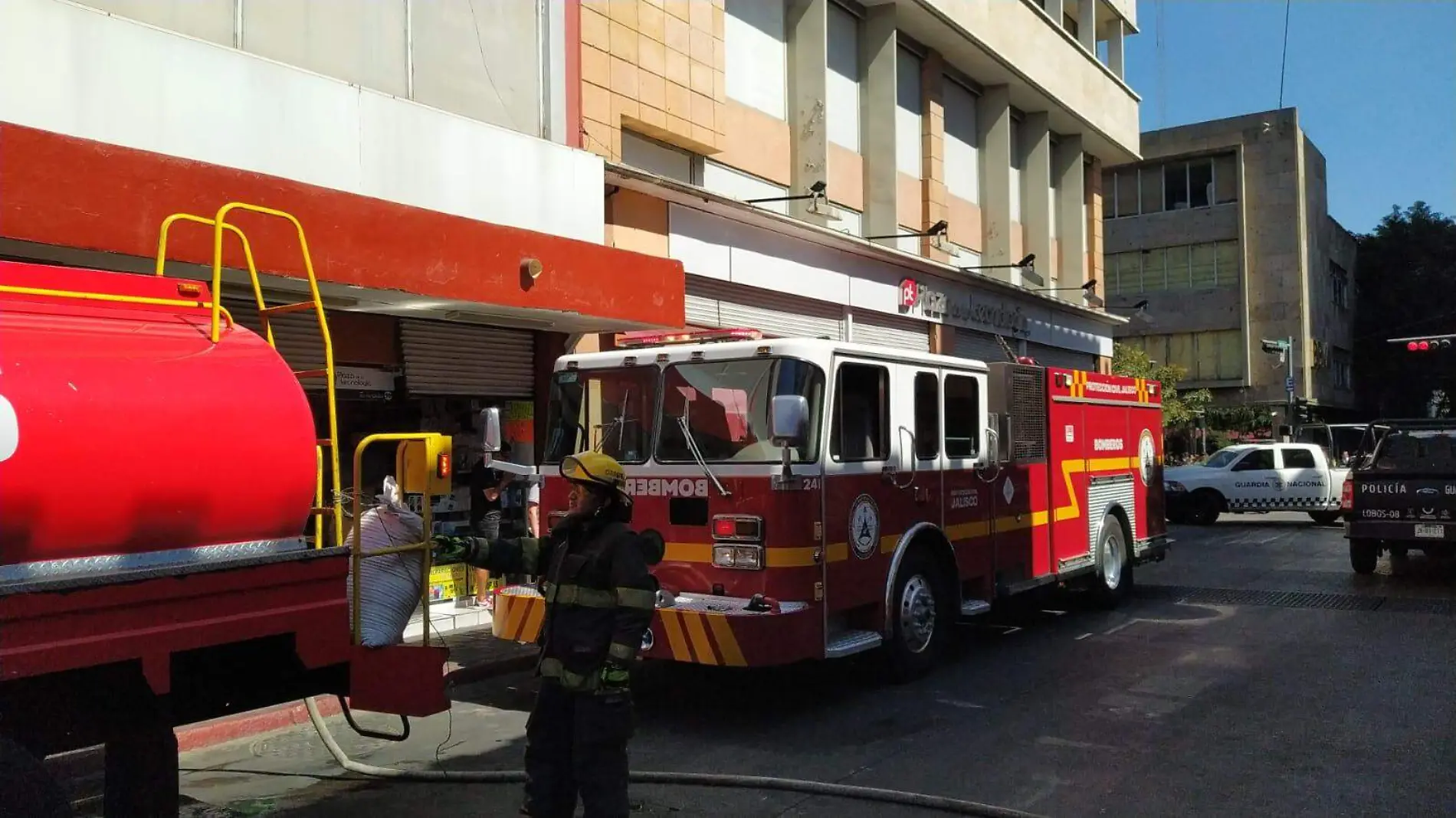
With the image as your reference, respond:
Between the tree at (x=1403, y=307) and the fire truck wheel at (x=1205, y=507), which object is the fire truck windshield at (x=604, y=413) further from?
the tree at (x=1403, y=307)

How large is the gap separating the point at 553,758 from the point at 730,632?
2324mm

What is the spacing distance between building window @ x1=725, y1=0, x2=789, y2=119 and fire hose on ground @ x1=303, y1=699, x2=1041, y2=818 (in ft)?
36.7

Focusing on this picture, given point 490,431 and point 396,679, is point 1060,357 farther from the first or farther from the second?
point 396,679

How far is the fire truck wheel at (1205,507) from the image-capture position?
76.0 ft

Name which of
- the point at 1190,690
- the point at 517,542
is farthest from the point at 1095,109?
the point at 517,542

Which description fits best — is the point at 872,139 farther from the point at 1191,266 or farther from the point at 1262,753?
the point at 1191,266

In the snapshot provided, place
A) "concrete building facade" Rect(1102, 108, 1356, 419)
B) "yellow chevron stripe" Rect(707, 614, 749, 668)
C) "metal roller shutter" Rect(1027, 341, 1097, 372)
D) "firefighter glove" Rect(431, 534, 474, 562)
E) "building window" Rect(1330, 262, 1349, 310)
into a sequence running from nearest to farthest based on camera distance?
1. "firefighter glove" Rect(431, 534, 474, 562)
2. "yellow chevron stripe" Rect(707, 614, 749, 668)
3. "metal roller shutter" Rect(1027, 341, 1097, 372)
4. "concrete building facade" Rect(1102, 108, 1356, 419)
5. "building window" Rect(1330, 262, 1349, 310)

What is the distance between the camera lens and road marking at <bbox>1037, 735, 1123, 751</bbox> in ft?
21.3

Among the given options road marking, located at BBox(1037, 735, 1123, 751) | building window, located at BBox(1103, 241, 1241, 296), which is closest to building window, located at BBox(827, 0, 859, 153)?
road marking, located at BBox(1037, 735, 1123, 751)

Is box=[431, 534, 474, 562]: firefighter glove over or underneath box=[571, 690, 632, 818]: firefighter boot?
over

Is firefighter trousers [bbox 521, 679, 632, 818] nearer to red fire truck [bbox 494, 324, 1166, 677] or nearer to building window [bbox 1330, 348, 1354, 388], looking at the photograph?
red fire truck [bbox 494, 324, 1166, 677]

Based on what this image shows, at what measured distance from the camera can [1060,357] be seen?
2583 cm

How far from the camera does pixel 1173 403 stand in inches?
1384

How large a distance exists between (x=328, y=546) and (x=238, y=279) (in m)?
4.79
